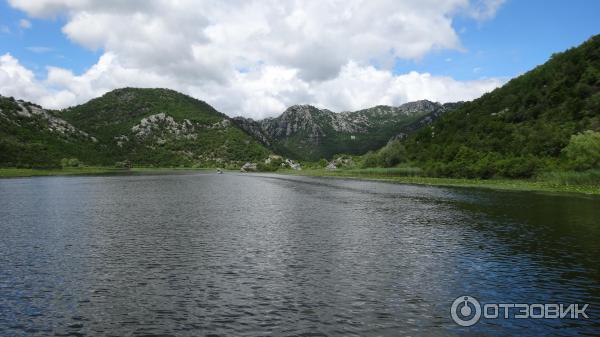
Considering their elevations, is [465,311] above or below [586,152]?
below

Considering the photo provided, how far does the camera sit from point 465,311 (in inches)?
824

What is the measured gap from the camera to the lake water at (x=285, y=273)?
18922mm

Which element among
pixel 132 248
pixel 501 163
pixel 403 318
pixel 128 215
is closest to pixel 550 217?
pixel 403 318

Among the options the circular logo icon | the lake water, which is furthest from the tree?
the circular logo icon

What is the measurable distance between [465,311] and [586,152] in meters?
104

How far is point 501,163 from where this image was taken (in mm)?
134375

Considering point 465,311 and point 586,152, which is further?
point 586,152

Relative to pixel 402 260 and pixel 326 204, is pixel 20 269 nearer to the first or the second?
pixel 402 260

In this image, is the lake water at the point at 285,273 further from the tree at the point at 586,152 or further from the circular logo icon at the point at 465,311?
the tree at the point at 586,152

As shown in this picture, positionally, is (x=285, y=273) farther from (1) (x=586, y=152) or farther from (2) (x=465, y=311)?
(1) (x=586, y=152)

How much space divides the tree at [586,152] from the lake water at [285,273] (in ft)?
186

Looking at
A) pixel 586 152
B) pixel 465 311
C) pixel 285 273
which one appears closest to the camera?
pixel 465 311

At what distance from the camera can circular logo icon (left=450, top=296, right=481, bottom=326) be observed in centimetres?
1970

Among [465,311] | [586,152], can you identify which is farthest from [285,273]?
[586,152]
